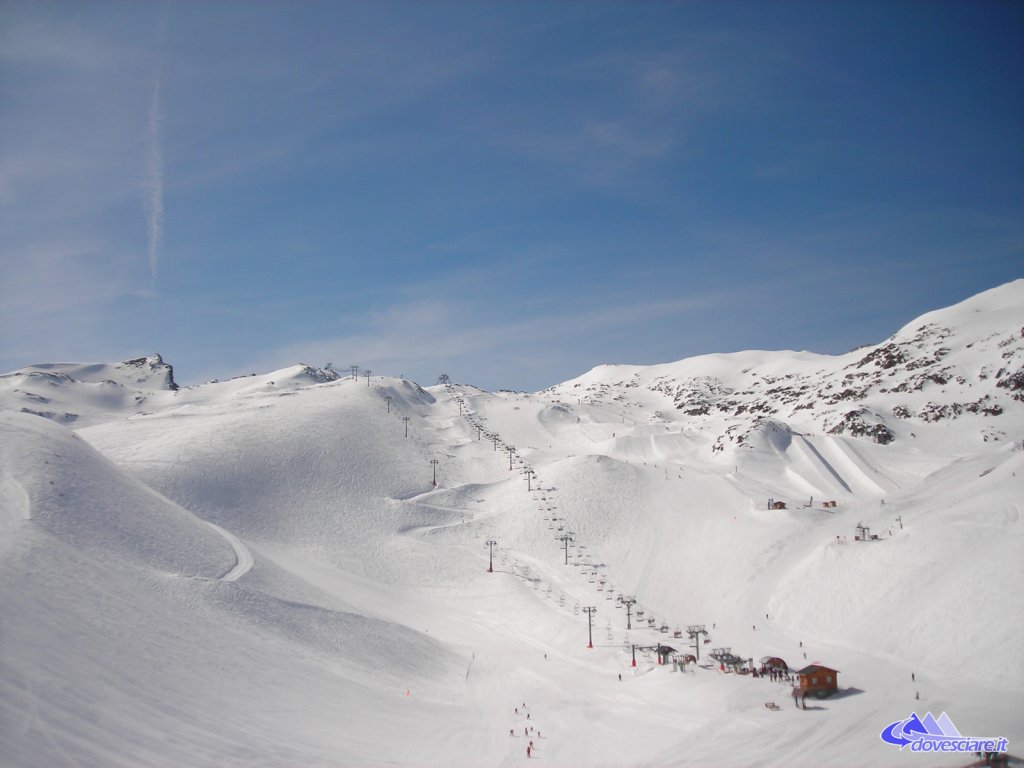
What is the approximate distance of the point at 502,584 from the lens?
75750 millimetres

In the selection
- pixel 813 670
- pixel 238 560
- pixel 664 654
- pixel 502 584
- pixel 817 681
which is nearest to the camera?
pixel 817 681

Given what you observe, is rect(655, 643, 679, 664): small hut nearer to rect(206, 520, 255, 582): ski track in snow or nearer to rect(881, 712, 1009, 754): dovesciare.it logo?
rect(881, 712, 1009, 754): dovesciare.it logo

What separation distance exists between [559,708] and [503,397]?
143m

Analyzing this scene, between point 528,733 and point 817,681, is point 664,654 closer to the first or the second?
point 817,681

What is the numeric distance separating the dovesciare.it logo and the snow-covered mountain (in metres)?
0.86

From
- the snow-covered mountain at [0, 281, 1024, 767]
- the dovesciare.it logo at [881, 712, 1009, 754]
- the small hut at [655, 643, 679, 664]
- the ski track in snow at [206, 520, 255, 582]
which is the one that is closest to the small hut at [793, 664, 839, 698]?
the snow-covered mountain at [0, 281, 1024, 767]

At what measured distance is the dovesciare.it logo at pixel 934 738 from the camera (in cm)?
3244

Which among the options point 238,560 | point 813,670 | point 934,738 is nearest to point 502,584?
point 238,560

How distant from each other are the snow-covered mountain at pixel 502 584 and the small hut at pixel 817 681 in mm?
919

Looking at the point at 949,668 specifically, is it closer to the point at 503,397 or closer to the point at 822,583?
the point at 822,583

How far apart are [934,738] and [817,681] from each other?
8.64 metres

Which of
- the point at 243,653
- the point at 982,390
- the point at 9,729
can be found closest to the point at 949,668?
the point at 243,653

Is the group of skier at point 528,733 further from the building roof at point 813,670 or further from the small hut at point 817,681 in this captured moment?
the building roof at point 813,670

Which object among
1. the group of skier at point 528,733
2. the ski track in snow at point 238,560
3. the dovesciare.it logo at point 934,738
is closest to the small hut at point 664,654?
the group of skier at point 528,733
